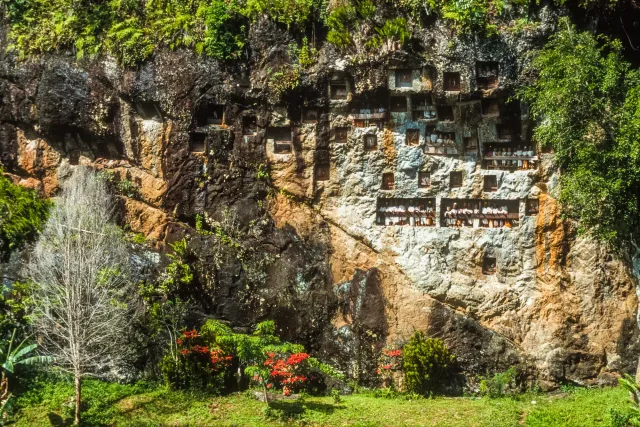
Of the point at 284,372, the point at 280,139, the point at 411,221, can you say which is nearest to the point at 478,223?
the point at 411,221

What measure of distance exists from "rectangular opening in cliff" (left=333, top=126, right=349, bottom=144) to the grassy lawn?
5598 millimetres

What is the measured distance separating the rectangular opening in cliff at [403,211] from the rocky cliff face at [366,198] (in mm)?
40

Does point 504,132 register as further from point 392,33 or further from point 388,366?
point 388,366

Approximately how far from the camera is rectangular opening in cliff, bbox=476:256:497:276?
17.7 metres

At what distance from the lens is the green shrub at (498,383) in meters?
16.5

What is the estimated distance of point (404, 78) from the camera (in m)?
17.5

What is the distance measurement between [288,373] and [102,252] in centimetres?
462

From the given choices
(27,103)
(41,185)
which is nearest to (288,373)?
(41,185)

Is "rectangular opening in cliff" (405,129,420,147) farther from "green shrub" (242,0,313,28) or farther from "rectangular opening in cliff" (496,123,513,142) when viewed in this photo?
"green shrub" (242,0,313,28)

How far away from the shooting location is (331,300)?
17.7 metres

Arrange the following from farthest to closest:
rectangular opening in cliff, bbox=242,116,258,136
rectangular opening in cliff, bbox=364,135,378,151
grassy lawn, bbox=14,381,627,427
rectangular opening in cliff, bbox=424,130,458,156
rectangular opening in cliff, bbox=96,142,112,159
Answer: rectangular opening in cliff, bbox=96,142,112,159, rectangular opening in cliff, bbox=242,116,258,136, rectangular opening in cliff, bbox=364,135,378,151, rectangular opening in cliff, bbox=424,130,458,156, grassy lawn, bbox=14,381,627,427

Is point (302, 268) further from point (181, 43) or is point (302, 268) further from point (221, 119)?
point (181, 43)

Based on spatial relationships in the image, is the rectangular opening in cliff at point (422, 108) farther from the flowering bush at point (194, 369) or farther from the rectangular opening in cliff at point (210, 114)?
the flowering bush at point (194, 369)

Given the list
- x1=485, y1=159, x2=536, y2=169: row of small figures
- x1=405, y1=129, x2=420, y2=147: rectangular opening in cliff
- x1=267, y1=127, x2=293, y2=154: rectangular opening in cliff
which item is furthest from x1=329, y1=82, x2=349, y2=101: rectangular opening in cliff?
x1=485, y1=159, x2=536, y2=169: row of small figures
